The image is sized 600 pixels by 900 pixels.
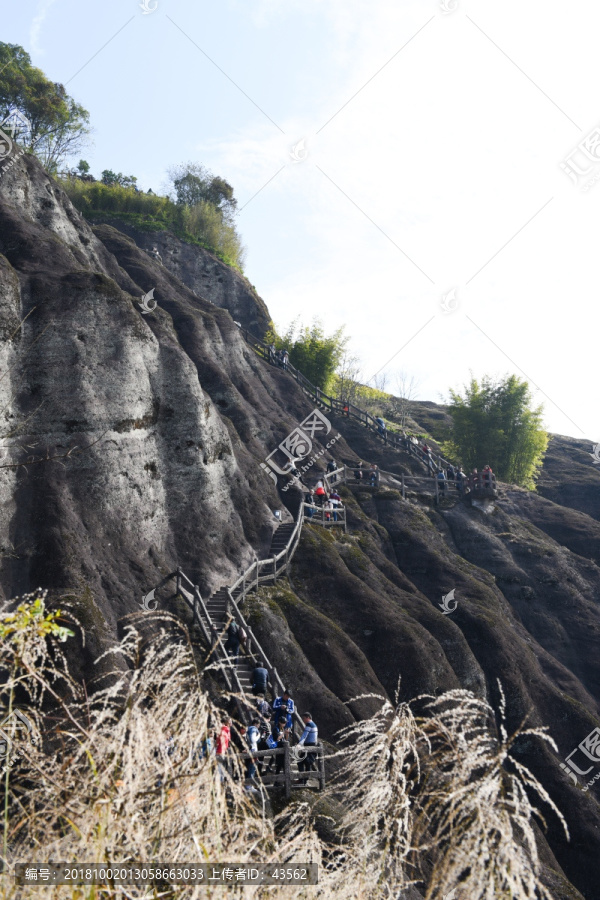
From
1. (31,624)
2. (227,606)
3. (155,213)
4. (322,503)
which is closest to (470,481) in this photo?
(322,503)

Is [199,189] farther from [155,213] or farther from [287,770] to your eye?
[287,770]

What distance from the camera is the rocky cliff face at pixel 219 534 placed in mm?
23188

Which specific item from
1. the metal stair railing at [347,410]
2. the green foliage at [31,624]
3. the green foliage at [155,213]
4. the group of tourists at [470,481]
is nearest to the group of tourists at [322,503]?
the group of tourists at [470,481]

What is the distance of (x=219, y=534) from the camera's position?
2852 centimetres

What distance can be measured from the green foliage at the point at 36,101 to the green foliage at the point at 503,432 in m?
41.9

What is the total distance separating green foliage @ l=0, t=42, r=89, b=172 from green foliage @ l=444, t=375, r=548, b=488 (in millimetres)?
41948

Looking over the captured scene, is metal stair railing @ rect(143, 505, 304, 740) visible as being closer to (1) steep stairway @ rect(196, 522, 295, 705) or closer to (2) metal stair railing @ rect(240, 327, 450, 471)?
(1) steep stairway @ rect(196, 522, 295, 705)

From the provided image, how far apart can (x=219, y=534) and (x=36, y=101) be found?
45.2 meters


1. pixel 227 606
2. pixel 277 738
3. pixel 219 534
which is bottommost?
pixel 277 738

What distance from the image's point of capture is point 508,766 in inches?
1141

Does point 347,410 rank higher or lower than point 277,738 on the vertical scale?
higher

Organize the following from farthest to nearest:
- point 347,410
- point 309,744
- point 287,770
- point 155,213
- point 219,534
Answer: point 155,213 → point 347,410 → point 219,534 → point 309,744 → point 287,770

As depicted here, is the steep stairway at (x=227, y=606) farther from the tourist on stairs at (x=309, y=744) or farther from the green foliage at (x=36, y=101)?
the green foliage at (x=36, y=101)

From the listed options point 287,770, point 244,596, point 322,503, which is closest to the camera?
point 287,770
